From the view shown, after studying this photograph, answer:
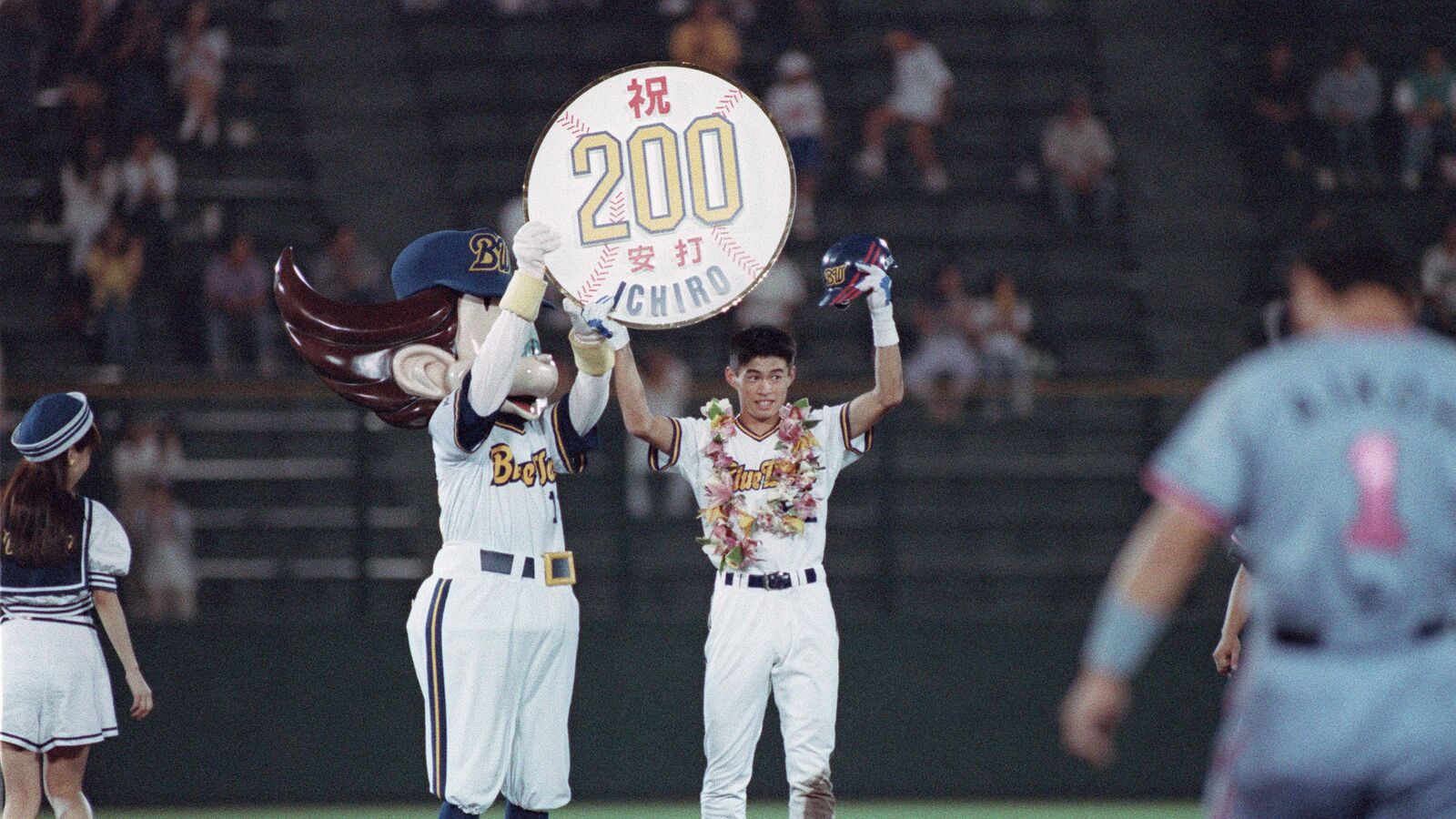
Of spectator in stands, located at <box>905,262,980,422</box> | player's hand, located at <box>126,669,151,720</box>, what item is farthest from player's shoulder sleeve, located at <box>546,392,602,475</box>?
spectator in stands, located at <box>905,262,980,422</box>

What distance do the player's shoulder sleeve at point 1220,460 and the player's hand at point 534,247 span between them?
253cm

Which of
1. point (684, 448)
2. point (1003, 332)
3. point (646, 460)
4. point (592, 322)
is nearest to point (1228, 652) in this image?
point (684, 448)

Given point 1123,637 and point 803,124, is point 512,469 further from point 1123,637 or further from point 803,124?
point 803,124

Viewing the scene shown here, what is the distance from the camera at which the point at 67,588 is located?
669cm

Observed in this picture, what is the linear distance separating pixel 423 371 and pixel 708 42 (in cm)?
980

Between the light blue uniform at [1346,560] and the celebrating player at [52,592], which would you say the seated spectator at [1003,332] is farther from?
the light blue uniform at [1346,560]

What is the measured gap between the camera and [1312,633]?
147 inches

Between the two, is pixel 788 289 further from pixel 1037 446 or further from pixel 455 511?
pixel 455 511

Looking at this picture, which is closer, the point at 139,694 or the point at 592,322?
the point at 592,322

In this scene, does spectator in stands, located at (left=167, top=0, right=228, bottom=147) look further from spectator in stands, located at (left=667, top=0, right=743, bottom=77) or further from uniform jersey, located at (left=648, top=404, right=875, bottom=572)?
uniform jersey, located at (left=648, top=404, right=875, bottom=572)

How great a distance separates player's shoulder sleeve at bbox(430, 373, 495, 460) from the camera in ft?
18.7

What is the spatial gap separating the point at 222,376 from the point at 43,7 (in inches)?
214

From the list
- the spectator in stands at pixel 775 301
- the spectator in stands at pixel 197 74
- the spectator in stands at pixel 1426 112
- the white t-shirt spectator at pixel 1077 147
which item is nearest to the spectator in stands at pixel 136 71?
the spectator in stands at pixel 197 74

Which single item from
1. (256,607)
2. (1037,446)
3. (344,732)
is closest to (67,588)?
(344,732)
